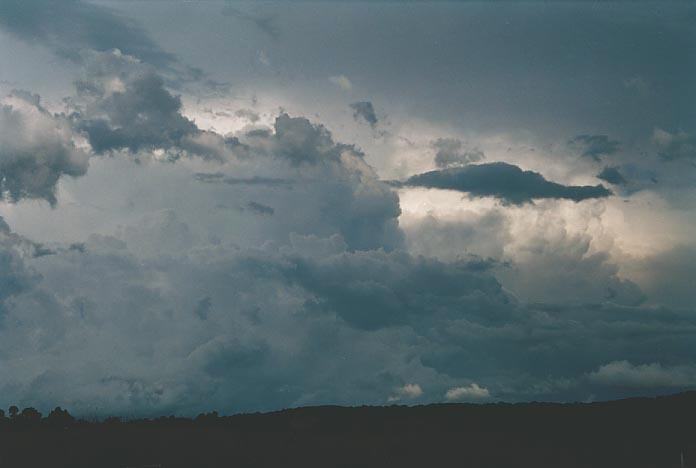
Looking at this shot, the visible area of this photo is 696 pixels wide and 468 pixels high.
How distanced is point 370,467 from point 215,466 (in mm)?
34197

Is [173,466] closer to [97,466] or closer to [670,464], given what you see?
[97,466]

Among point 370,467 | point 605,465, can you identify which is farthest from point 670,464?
point 370,467

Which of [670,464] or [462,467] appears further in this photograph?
[462,467]

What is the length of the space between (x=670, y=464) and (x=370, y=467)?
203 feet

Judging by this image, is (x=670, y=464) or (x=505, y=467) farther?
(x=505, y=467)

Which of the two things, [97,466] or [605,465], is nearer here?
[605,465]

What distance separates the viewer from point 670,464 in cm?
17400

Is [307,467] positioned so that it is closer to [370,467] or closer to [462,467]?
[370,467]

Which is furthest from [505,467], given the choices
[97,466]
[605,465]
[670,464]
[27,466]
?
[27,466]

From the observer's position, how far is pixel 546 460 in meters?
192

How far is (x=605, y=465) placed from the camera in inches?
7116

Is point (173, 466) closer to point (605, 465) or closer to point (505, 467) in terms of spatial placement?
point (505, 467)

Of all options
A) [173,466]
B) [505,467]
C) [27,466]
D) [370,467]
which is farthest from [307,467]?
[27,466]

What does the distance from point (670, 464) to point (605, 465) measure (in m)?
12.7
